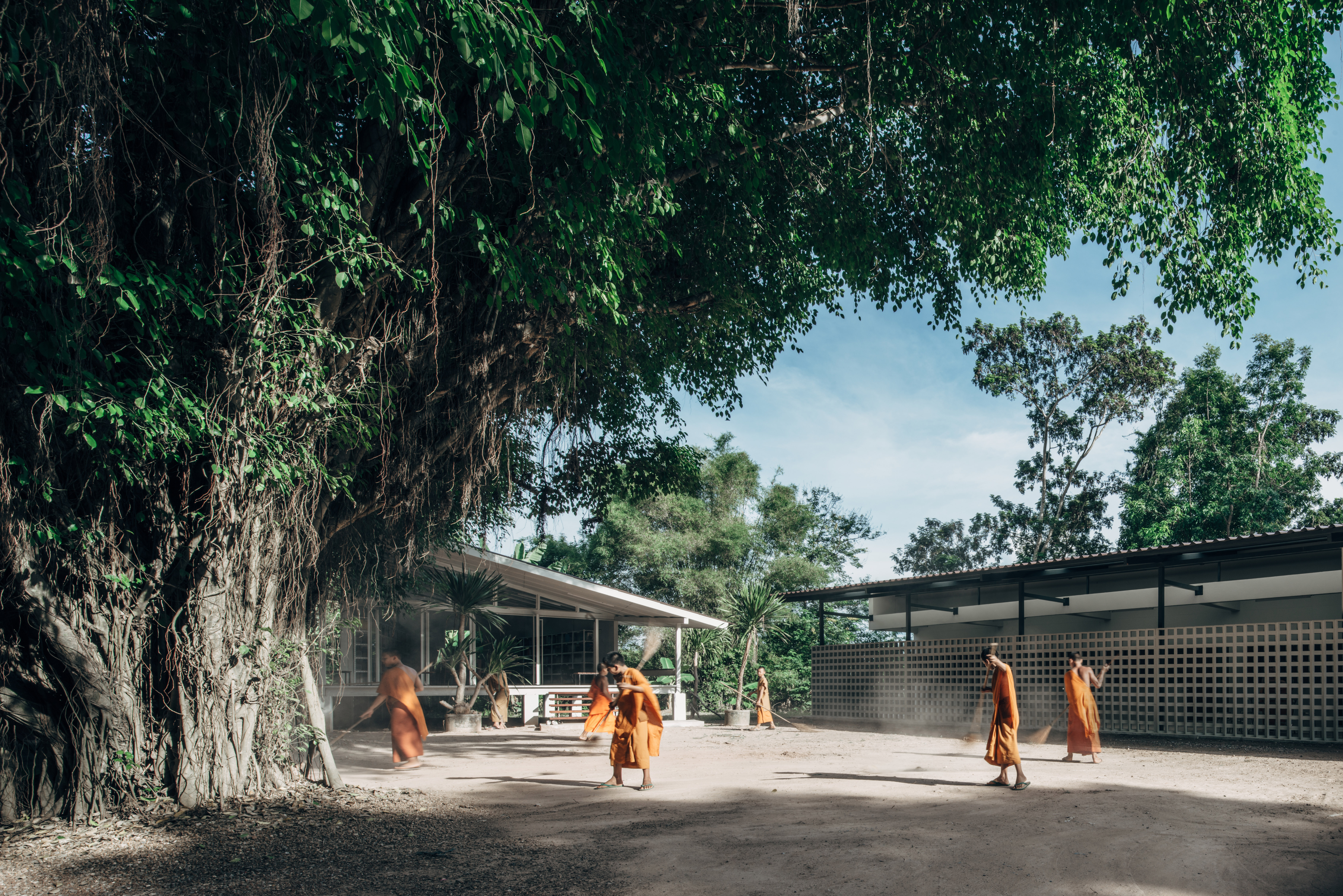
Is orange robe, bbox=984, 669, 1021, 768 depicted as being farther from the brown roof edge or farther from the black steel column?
the black steel column

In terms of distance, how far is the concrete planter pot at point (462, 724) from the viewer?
17.9 m

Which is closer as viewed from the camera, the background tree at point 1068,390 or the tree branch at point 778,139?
the tree branch at point 778,139

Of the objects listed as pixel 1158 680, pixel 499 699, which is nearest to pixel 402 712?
pixel 499 699

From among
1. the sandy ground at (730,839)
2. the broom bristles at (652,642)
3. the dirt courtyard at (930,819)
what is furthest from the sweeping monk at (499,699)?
the broom bristles at (652,642)

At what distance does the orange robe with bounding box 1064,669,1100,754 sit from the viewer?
1188 centimetres

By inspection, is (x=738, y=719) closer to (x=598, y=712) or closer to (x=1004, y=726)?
(x=598, y=712)

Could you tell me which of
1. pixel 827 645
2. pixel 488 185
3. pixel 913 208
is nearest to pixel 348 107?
pixel 488 185

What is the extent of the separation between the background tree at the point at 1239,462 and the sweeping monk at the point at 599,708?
20964 mm

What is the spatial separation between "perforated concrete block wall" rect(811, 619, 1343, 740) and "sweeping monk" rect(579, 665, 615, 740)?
23.4ft

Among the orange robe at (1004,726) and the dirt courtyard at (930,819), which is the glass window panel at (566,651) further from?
the orange robe at (1004,726)

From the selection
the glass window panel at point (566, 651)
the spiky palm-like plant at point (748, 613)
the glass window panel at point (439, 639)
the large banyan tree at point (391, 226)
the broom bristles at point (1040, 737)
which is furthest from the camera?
the glass window panel at point (566, 651)

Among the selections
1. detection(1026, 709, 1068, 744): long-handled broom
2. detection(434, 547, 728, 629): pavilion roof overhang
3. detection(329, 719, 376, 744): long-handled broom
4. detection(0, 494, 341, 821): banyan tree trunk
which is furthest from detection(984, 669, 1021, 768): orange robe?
detection(434, 547, 728, 629): pavilion roof overhang

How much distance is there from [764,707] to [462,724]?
676 centimetres

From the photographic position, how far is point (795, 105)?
33.5 feet
